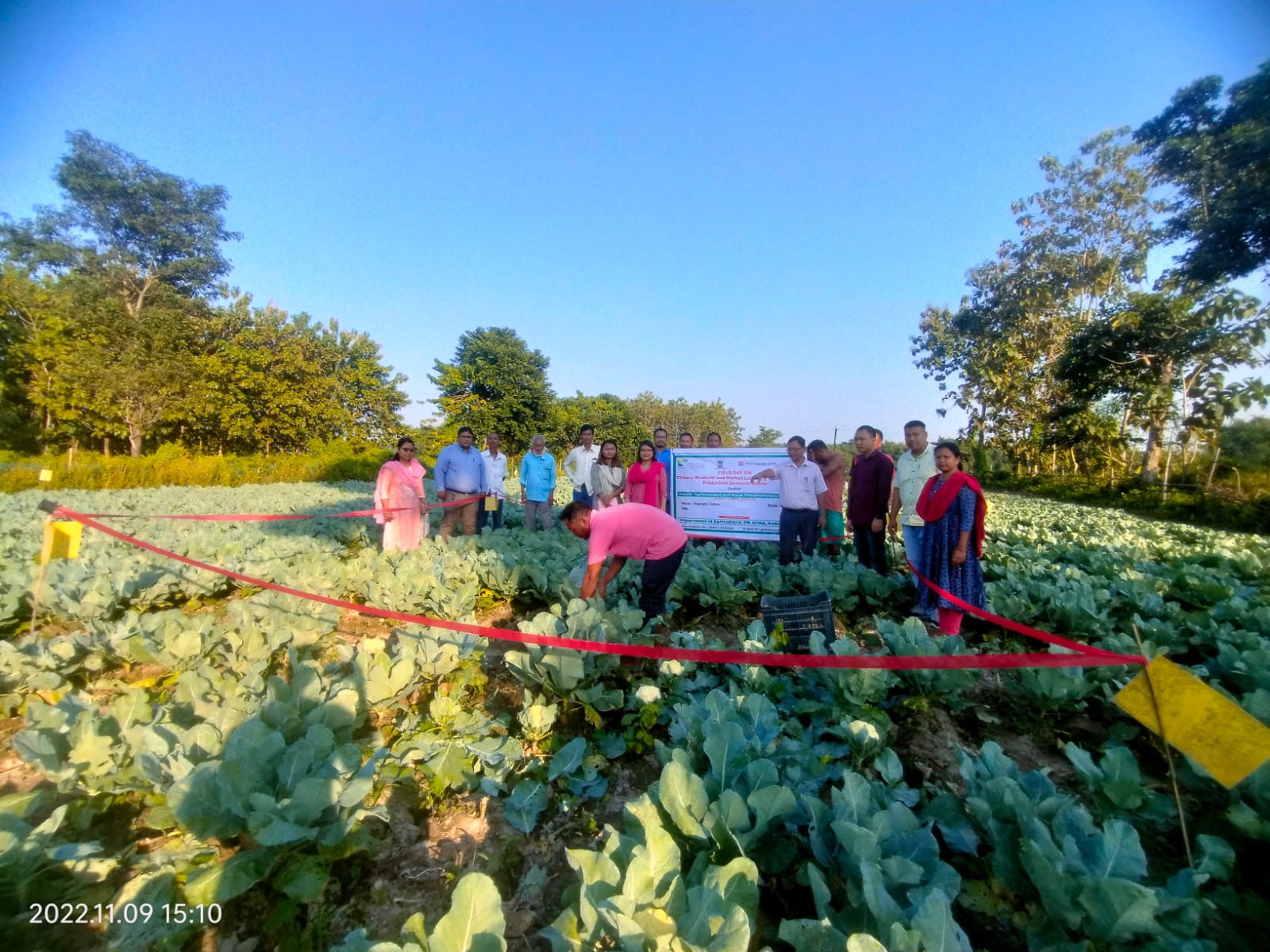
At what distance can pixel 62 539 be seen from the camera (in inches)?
130

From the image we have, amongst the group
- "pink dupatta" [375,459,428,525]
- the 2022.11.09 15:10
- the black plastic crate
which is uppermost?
"pink dupatta" [375,459,428,525]

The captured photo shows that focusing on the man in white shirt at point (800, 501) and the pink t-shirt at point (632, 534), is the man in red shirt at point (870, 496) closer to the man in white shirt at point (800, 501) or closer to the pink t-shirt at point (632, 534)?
the man in white shirt at point (800, 501)

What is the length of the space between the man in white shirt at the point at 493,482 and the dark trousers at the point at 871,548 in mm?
4689

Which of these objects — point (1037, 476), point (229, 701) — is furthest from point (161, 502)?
point (1037, 476)

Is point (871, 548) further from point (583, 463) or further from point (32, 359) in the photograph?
point (32, 359)

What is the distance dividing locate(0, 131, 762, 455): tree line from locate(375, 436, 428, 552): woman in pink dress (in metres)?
26.1

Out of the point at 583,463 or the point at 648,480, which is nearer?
the point at 648,480

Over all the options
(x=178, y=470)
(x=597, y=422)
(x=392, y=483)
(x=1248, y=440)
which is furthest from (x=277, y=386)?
(x=1248, y=440)

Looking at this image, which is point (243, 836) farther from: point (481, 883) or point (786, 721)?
point (786, 721)

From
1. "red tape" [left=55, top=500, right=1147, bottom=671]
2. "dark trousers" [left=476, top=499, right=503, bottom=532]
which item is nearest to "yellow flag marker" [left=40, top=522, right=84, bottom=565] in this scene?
"red tape" [left=55, top=500, right=1147, bottom=671]

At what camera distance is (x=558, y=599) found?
4980 mm

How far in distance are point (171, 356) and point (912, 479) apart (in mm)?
32098

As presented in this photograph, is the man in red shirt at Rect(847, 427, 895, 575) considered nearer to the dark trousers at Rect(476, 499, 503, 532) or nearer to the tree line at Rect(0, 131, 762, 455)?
the dark trousers at Rect(476, 499, 503, 532)

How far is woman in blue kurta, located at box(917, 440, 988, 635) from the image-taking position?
3.97 m
